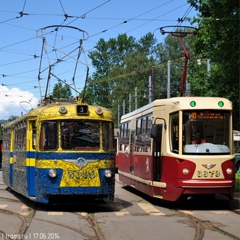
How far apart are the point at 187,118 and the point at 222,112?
0.99 metres

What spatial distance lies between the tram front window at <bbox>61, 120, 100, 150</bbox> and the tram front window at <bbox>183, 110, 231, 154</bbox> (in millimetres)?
2263

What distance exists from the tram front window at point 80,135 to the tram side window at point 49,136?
180 mm

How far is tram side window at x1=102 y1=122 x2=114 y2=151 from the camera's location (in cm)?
1267

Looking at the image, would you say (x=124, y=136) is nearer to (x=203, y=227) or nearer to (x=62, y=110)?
(x=62, y=110)

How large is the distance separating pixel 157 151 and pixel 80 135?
2.48m

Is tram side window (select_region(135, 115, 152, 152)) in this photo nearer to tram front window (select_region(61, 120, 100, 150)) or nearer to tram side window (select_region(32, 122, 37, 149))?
tram front window (select_region(61, 120, 100, 150))

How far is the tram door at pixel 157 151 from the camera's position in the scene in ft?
44.1

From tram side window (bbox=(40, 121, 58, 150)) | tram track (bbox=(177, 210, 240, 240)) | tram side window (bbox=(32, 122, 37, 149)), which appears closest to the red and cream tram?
tram track (bbox=(177, 210, 240, 240))

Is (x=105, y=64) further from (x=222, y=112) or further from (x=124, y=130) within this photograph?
(x=222, y=112)

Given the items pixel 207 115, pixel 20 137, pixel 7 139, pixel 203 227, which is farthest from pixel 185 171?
pixel 7 139

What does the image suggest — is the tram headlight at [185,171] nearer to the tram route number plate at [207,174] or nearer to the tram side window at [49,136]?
the tram route number plate at [207,174]

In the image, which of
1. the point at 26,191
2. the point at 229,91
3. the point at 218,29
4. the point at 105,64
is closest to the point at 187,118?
the point at 26,191

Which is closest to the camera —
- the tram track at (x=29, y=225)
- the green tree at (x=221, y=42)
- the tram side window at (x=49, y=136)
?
the tram track at (x=29, y=225)

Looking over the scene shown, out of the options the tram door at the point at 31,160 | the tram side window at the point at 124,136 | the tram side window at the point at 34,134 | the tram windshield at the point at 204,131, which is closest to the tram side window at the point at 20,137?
the tram door at the point at 31,160
